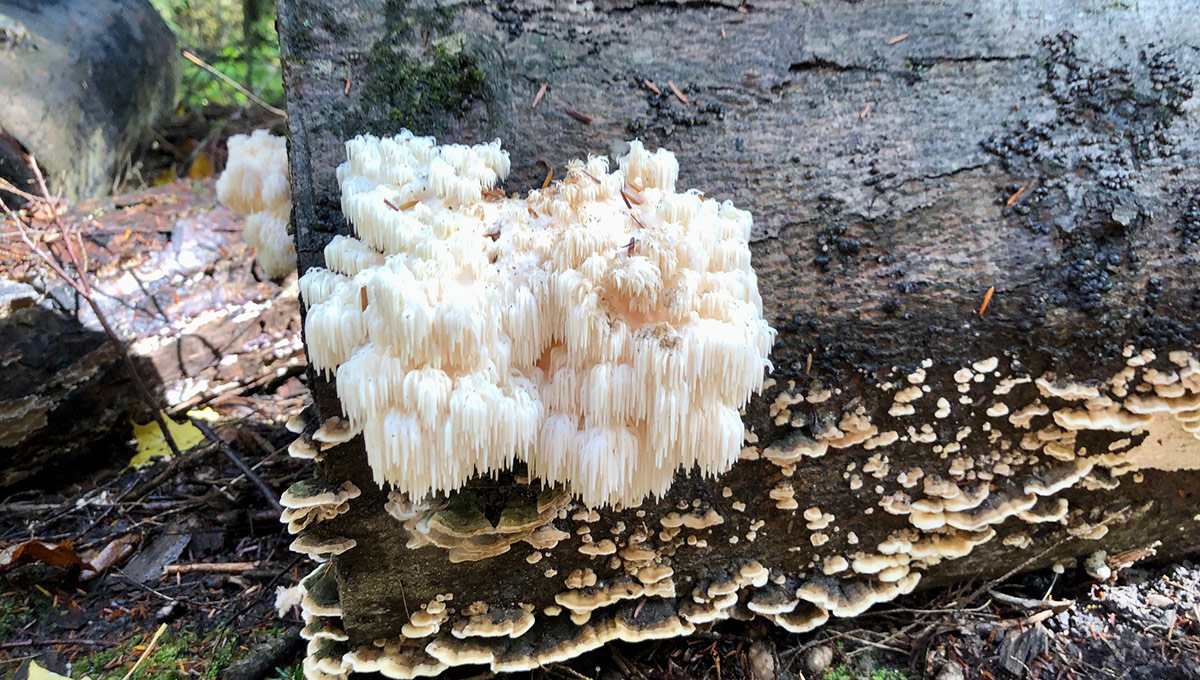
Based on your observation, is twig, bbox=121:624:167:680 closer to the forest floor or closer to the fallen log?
the forest floor

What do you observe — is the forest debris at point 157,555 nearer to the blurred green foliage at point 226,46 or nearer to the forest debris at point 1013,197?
the forest debris at point 1013,197

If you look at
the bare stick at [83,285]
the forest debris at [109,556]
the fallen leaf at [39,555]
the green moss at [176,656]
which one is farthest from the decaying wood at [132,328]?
the green moss at [176,656]

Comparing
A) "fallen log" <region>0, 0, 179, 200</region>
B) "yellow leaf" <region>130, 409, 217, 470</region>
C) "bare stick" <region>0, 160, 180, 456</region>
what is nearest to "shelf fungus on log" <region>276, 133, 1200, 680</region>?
"bare stick" <region>0, 160, 180, 456</region>

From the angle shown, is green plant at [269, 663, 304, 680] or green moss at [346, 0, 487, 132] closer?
green moss at [346, 0, 487, 132]

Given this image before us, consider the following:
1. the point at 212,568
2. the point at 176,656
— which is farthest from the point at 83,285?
the point at 176,656

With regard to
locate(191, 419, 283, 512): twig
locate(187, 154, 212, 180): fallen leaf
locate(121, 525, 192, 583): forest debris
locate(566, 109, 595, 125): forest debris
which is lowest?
locate(121, 525, 192, 583): forest debris
